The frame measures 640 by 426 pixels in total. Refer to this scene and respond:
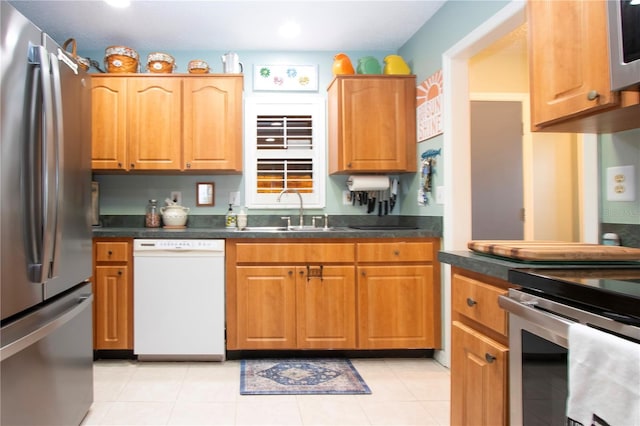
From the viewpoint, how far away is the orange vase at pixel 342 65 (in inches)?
131

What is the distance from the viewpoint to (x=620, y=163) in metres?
1.53

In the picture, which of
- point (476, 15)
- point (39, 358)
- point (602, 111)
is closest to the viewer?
point (602, 111)

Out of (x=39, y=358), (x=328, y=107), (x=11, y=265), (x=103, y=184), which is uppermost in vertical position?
(x=328, y=107)

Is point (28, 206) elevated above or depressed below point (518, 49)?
below

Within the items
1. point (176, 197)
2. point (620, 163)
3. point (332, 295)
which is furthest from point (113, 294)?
point (620, 163)

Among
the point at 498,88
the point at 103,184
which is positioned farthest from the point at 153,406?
the point at 498,88

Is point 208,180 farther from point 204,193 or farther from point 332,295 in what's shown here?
point 332,295

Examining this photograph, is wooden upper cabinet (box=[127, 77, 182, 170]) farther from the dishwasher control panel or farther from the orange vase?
the orange vase

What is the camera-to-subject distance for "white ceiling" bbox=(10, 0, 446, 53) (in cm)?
285

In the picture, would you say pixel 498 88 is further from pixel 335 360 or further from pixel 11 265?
pixel 11 265

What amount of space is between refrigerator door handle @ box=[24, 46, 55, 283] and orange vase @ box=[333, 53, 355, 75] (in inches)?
88.8

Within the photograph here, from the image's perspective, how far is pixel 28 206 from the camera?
1408 millimetres

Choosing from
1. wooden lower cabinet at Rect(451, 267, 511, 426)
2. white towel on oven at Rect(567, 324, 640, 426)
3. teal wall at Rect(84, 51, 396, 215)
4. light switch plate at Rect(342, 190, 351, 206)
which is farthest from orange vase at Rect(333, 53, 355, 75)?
white towel on oven at Rect(567, 324, 640, 426)

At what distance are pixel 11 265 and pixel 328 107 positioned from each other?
272cm
